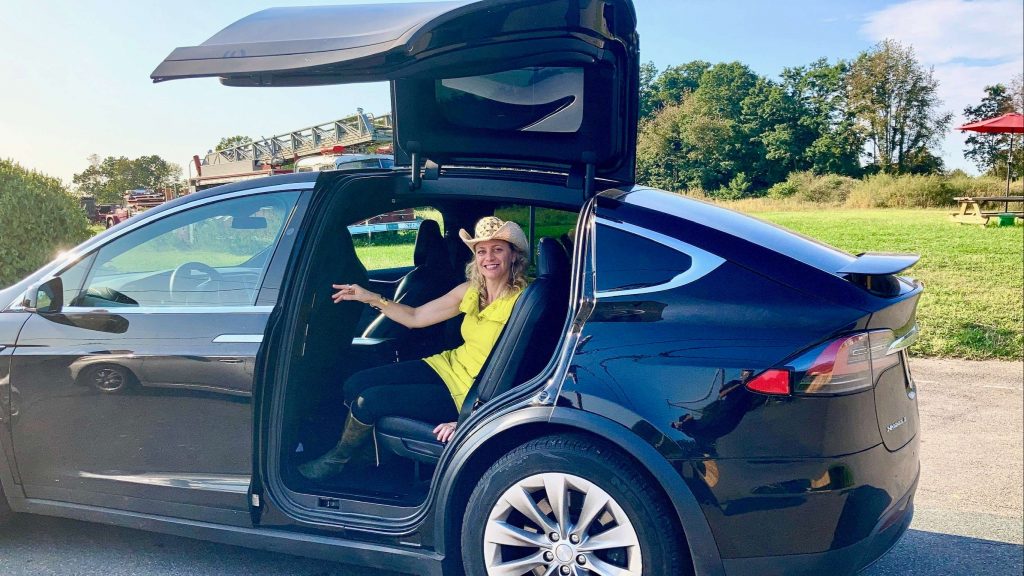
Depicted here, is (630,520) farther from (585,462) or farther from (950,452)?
(950,452)

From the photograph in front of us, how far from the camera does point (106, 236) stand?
3.31 metres

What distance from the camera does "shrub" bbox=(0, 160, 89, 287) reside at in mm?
7855

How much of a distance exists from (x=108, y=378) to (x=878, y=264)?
9.48 ft

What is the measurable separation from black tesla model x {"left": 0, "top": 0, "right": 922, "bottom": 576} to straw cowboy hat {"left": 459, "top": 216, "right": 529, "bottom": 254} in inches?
4.9

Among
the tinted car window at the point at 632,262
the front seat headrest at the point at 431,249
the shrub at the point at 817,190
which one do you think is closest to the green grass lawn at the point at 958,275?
the front seat headrest at the point at 431,249

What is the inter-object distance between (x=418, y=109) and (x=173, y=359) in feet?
4.53

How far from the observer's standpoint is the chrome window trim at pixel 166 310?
9.89ft

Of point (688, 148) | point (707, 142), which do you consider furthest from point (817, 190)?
point (707, 142)

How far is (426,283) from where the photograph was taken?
4.18 metres

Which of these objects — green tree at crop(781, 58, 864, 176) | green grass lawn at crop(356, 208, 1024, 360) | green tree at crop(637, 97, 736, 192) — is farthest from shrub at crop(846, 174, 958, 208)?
green tree at crop(781, 58, 864, 176)

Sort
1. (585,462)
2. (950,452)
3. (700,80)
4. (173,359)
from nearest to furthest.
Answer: (585,462), (173,359), (950,452), (700,80)

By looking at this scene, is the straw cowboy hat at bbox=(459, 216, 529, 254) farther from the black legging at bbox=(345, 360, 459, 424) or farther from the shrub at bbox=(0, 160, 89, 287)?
the shrub at bbox=(0, 160, 89, 287)

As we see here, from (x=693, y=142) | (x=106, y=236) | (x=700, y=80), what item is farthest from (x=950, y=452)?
(x=700, y=80)

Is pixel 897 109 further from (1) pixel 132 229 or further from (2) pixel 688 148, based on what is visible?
(1) pixel 132 229
